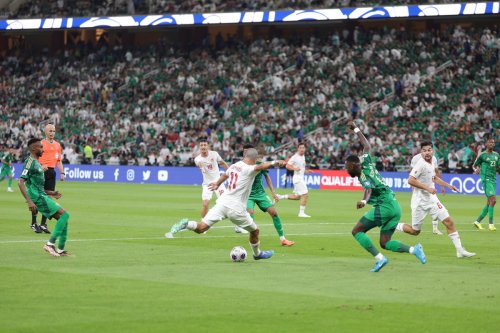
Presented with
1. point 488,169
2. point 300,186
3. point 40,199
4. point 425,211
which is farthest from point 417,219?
point 300,186

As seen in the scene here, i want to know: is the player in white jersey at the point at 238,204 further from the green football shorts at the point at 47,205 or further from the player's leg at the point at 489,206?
the player's leg at the point at 489,206

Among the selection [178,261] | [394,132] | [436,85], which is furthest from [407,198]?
[178,261]

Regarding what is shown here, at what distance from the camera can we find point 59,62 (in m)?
71.9

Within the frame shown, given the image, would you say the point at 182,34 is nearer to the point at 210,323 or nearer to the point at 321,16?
the point at 321,16

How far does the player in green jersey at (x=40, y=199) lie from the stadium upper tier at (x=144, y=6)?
42.6 metres

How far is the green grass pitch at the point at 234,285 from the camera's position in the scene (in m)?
10.9

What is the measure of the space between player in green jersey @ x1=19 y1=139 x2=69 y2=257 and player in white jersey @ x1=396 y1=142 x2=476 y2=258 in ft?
21.0

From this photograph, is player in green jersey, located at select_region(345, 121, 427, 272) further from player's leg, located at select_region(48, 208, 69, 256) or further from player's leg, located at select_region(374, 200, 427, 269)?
player's leg, located at select_region(48, 208, 69, 256)

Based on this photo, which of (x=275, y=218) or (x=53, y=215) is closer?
(x=53, y=215)

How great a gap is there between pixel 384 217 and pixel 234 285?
133 inches

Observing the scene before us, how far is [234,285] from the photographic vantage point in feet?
45.9

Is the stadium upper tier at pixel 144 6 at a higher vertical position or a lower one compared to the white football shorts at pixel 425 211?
higher

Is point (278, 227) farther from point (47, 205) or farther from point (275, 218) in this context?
point (47, 205)

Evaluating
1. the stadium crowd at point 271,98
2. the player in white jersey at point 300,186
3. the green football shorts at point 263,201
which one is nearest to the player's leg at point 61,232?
the green football shorts at point 263,201
